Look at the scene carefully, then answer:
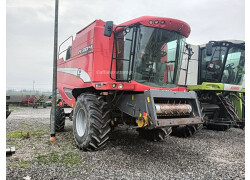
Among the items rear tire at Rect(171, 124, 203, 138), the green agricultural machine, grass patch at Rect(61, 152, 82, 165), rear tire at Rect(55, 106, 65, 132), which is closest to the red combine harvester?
grass patch at Rect(61, 152, 82, 165)

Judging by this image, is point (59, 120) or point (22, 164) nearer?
point (22, 164)

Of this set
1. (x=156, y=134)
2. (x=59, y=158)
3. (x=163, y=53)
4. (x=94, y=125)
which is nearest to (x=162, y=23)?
(x=163, y=53)

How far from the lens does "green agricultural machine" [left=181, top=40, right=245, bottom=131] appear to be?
7.83 metres

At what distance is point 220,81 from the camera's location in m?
8.34

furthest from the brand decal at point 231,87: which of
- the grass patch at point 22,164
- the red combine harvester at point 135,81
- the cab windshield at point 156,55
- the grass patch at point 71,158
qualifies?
the grass patch at point 22,164

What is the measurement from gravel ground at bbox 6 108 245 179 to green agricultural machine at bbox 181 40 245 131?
2250 mm

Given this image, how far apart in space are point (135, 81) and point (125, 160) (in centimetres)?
158

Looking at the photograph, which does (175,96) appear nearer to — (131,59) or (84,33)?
(131,59)

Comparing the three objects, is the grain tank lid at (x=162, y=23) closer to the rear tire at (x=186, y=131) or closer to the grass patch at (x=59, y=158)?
the grass patch at (x=59, y=158)

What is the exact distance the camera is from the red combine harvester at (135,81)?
4.09m

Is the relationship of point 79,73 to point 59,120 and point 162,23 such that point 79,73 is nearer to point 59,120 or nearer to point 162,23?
point 59,120

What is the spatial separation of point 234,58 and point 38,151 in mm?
7737

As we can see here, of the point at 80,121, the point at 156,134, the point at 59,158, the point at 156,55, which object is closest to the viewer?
the point at 59,158
